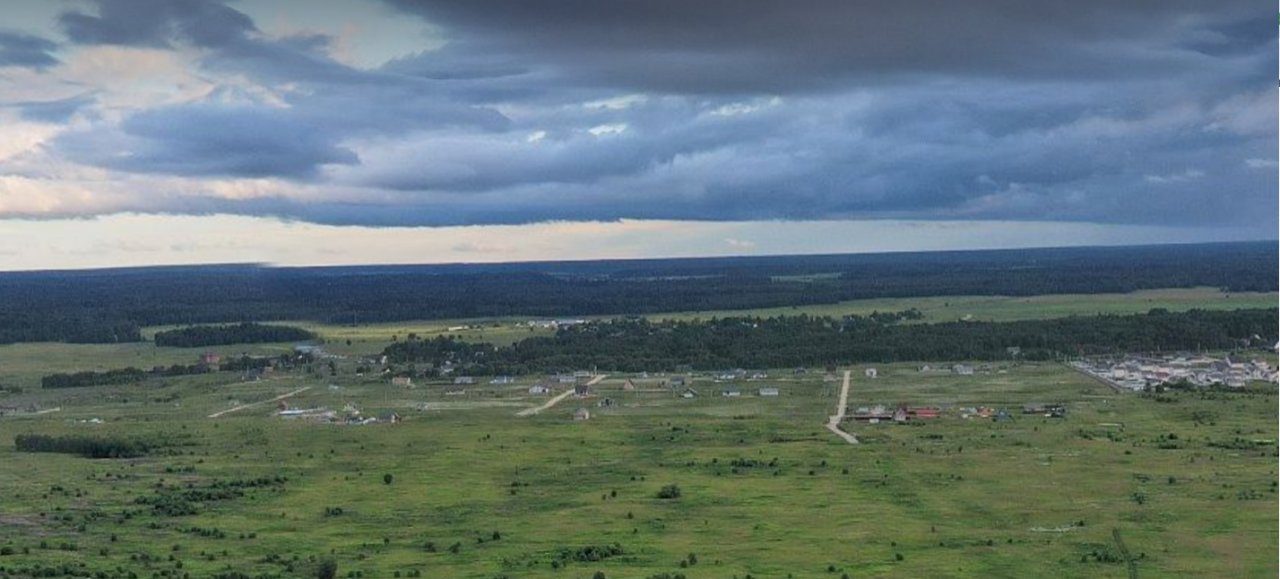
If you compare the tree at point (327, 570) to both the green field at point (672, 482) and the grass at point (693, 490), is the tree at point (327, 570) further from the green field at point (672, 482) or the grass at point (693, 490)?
the grass at point (693, 490)

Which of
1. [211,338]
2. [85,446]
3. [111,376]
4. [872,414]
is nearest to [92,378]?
[111,376]

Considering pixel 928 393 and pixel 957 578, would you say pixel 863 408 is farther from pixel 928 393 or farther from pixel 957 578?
pixel 957 578

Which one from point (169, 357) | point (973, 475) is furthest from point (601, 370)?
point (973, 475)

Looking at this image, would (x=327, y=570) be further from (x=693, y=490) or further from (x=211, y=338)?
(x=211, y=338)

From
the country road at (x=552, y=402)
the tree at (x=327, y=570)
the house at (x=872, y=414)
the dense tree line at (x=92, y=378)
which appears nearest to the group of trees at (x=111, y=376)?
the dense tree line at (x=92, y=378)

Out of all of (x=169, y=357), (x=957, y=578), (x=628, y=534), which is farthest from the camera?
(x=169, y=357)
